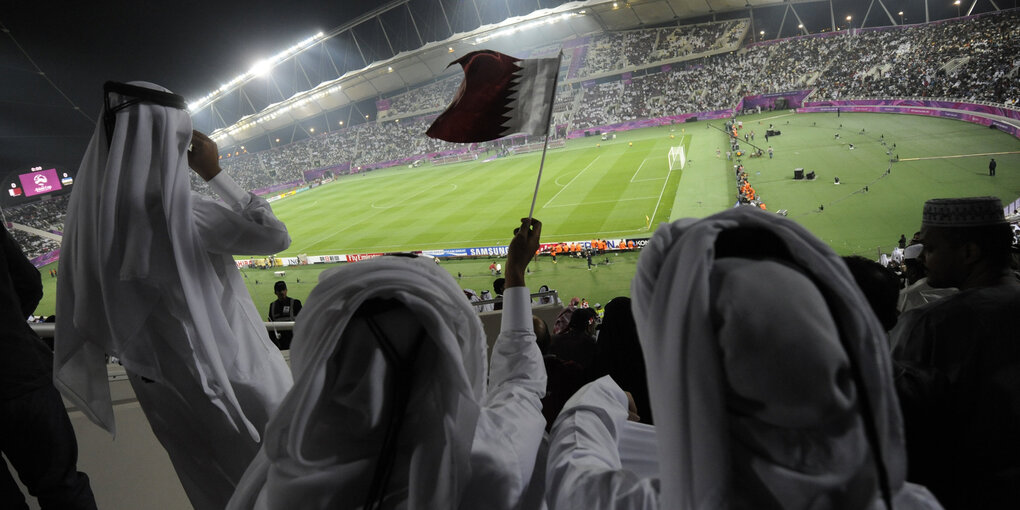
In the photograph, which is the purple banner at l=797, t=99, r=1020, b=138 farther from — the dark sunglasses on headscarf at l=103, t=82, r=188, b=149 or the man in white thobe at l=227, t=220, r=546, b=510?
the dark sunglasses on headscarf at l=103, t=82, r=188, b=149

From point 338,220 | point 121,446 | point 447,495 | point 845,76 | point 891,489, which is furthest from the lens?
point 845,76

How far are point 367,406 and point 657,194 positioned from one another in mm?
23259

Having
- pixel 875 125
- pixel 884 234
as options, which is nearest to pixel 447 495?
pixel 884 234

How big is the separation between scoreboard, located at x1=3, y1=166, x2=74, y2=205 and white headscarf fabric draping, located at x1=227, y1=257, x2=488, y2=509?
17049 mm

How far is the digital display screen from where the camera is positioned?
13959 millimetres

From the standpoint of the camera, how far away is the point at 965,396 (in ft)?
5.16

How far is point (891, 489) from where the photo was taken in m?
0.77

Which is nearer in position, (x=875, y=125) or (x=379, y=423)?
(x=379, y=423)

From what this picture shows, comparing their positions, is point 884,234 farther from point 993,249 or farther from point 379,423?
point 379,423

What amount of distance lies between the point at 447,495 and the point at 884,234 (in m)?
18.8

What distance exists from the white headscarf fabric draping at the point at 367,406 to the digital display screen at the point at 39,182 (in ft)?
58.4

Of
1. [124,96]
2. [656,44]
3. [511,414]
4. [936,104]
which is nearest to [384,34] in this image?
[656,44]

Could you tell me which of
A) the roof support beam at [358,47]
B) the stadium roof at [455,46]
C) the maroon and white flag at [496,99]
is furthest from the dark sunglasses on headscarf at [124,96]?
the roof support beam at [358,47]

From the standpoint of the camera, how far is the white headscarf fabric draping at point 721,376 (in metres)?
0.74
